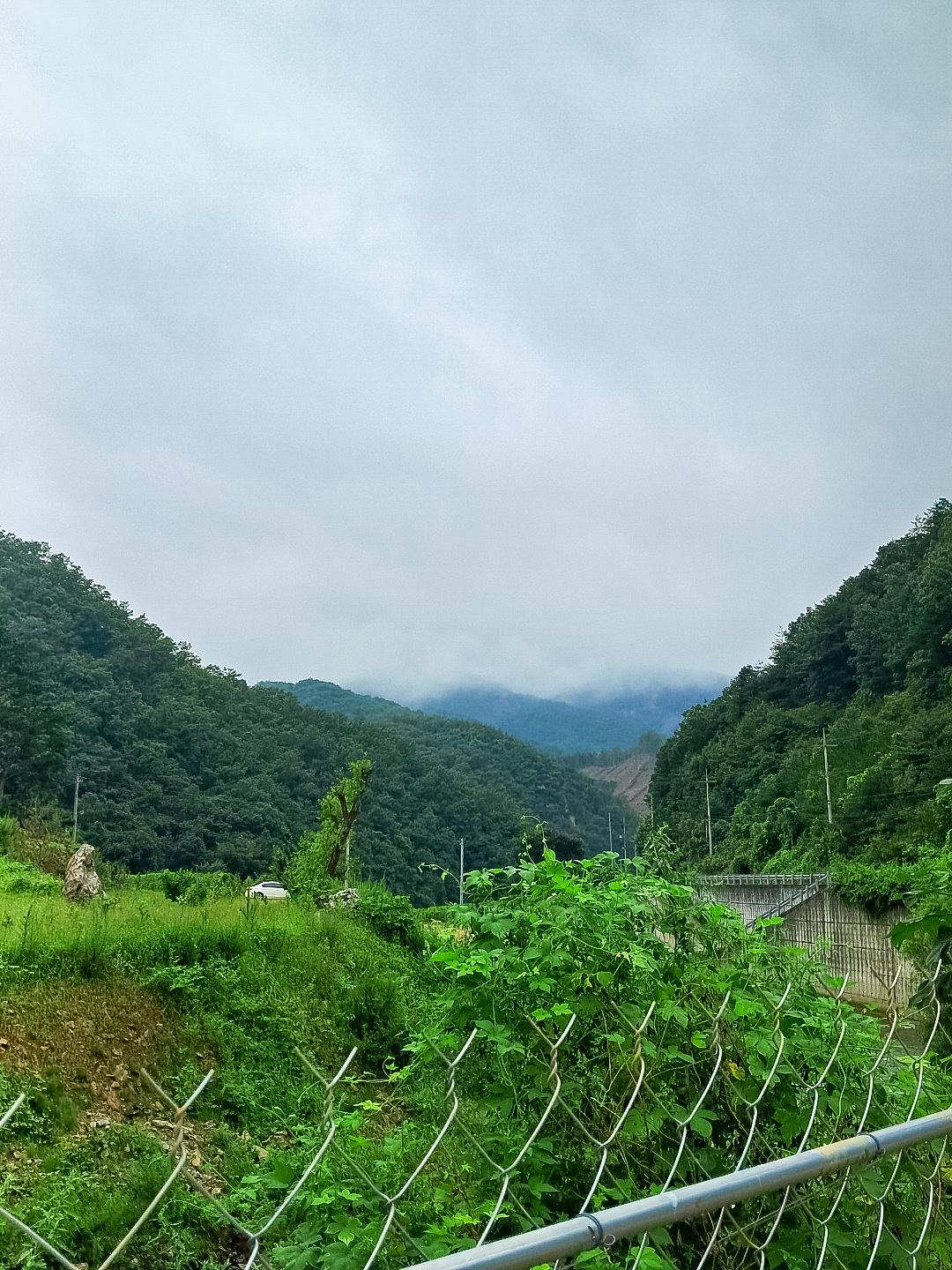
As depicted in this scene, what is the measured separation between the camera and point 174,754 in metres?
42.2

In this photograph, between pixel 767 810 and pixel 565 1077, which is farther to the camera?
pixel 767 810

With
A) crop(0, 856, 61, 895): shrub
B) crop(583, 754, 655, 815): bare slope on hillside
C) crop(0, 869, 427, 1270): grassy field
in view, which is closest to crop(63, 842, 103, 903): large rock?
crop(0, 856, 61, 895): shrub

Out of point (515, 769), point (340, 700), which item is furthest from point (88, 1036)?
point (340, 700)

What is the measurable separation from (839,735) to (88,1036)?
37.8 metres

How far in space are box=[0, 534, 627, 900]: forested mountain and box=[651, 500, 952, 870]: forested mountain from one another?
428 inches

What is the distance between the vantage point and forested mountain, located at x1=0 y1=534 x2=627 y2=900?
3672 cm

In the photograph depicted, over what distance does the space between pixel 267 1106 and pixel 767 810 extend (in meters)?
37.8

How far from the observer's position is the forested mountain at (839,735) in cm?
2991

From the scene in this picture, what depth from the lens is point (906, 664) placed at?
4056 centimetres

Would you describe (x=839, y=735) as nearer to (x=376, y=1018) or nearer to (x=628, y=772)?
(x=376, y=1018)

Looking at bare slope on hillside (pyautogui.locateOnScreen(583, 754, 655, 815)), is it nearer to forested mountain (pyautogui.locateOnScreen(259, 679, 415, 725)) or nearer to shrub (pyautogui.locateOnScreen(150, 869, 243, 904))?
forested mountain (pyautogui.locateOnScreen(259, 679, 415, 725))

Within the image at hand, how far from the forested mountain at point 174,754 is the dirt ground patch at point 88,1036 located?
27852 millimetres

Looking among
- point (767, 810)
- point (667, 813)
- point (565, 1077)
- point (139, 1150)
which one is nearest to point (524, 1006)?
point (565, 1077)

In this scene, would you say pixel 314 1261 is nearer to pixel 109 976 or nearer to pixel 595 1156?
pixel 595 1156
